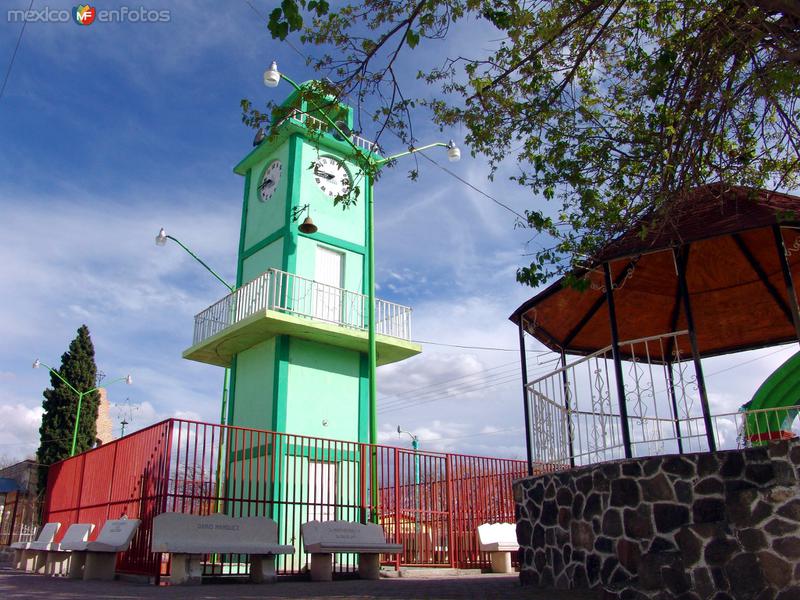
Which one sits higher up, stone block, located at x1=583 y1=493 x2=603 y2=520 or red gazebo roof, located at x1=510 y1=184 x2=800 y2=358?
red gazebo roof, located at x1=510 y1=184 x2=800 y2=358

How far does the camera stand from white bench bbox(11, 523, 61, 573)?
41.4 feet

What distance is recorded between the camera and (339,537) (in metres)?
10.7

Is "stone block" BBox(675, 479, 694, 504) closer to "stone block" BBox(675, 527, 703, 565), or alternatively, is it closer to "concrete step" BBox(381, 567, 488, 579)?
"stone block" BBox(675, 527, 703, 565)

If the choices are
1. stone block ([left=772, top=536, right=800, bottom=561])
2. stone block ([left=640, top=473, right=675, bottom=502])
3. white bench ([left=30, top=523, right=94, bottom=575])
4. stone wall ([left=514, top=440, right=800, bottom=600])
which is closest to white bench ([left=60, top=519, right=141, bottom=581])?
white bench ([left=30, top=523, right=94, bottom=575])

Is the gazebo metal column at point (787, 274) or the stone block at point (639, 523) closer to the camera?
the stone block at point (639, 523)

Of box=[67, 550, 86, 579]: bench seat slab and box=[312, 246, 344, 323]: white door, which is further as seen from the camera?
box=[312, 246, 344, 323]: white door

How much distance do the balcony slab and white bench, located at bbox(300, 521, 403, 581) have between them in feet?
20.3

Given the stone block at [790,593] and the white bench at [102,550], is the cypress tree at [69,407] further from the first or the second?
the stone block at [790,593]

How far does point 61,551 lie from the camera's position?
1112 cm

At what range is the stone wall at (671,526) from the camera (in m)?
5.16

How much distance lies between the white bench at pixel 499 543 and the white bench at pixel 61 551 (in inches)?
278

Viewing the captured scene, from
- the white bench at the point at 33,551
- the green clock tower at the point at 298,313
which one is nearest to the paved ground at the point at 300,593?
the white bench at the point at 33,551

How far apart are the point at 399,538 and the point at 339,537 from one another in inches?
90.7

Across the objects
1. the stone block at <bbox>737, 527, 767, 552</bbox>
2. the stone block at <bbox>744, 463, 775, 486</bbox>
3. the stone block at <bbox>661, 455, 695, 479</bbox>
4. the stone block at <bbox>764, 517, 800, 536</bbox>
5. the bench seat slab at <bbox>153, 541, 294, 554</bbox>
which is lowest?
the bench seat slab at <bbox>153, 541, 294, 554</bbox>
